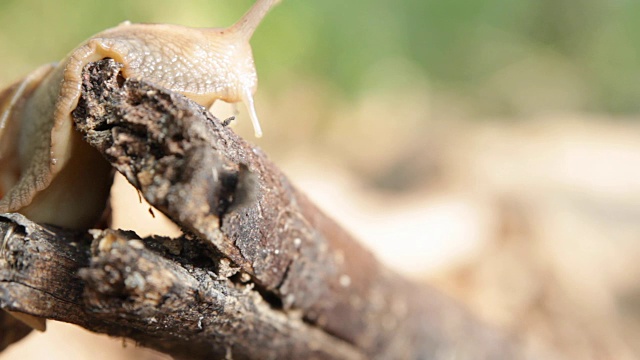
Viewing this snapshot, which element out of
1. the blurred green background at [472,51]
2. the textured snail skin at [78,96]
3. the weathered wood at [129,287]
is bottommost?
the weathered wood at [129,287]


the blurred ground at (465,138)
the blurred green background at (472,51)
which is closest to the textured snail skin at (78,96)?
the blurred ground at (465,138)

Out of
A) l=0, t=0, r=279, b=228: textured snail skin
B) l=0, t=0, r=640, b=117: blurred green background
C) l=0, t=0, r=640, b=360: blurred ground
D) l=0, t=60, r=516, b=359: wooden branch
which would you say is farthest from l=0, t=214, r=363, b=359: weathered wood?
l=0, t=0, r=640, b=117: blurred green background

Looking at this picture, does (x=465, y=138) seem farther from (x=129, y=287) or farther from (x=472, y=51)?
(x=129, y=287)

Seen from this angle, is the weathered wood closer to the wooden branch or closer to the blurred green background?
the wooden branch

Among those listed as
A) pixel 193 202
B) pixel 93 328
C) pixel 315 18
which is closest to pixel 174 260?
pixel 193 202

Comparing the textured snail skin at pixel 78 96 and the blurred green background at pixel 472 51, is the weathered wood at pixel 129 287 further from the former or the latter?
the blurred green background at pixel 472 51

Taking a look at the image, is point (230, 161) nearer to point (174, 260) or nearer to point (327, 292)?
point (174, 260)

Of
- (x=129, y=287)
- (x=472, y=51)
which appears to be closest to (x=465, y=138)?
(x=472, y=51)
